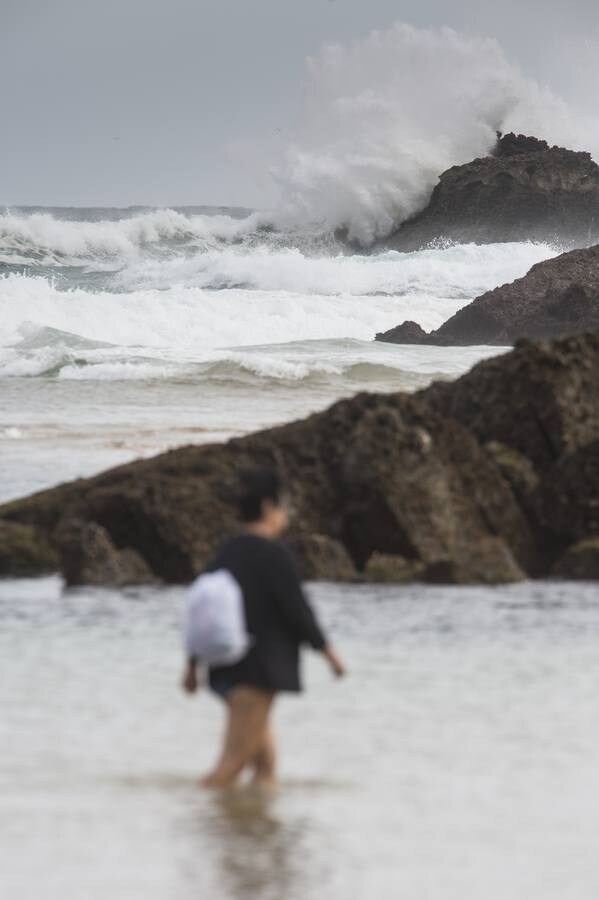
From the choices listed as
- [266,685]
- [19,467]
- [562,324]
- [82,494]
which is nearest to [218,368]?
[562,324]

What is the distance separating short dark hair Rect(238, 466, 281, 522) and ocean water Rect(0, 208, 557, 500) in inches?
317

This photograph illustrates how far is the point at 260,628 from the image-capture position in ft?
17.0

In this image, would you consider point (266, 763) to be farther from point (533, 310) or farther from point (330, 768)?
point (533, 310)

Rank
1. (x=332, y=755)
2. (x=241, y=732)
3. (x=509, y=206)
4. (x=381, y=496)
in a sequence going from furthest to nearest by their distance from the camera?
(x=509, y=206) → (x=381, y=496) → (x=332, y=755) → (x=241, y=732)

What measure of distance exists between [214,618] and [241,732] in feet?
1.26

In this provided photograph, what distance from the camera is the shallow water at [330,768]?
461 centimetres

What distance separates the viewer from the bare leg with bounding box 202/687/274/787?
5.22 m

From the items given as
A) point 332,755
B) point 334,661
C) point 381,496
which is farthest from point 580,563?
point 334,661

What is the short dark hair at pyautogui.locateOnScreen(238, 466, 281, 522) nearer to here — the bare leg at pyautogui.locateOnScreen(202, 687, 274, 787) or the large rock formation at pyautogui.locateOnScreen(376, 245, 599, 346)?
the bare leg at pyautogui.locateOnScreen(202, 687, 274, 787)

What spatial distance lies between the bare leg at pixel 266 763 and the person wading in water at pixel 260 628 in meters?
0.04

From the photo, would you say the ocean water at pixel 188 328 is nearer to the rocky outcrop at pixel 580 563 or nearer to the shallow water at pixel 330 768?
the rocky outcrop at pixel 580 563

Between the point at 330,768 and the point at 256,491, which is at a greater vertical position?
the point at 256,491

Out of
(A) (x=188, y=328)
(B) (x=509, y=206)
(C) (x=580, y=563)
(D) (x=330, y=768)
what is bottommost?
(D) (x=330, y=768)

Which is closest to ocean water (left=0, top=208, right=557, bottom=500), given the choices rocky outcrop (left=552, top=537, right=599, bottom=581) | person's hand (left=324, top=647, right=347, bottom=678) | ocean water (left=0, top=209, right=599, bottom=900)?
rocky outcrop (left=552, top=537, right=599, bottom=581)
